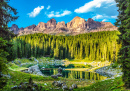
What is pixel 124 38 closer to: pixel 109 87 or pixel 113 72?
pixel 109 87

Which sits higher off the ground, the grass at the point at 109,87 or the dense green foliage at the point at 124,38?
the dense green foliage at the point at 124,38

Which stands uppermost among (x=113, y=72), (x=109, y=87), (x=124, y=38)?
(x=124, y=38)

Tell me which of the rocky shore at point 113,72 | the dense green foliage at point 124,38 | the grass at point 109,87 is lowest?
the rocky shore at point 113,72

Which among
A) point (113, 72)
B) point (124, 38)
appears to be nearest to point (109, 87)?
point (124, 38)

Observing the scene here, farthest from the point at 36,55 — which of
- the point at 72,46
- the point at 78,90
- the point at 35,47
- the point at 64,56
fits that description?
the point at 78,90

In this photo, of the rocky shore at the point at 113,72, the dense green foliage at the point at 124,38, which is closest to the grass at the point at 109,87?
the dense green foliage at the point at 124,38

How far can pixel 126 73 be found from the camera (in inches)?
506

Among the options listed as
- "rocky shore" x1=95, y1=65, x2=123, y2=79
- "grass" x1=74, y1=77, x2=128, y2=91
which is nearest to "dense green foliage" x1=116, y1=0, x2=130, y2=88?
"grass" x1=74, y1=77, x2=128, y2=91

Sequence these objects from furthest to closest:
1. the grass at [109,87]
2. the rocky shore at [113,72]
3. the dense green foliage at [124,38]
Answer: the rocky shore at [113,72], the grass at [109,87], the dense green foliage at [124,38]

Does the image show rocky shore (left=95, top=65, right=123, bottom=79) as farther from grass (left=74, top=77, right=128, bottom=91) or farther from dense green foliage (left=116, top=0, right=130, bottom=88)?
dense green foliage (left=116, top=0, right=130, bottom=88)

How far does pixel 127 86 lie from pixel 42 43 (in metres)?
99.9

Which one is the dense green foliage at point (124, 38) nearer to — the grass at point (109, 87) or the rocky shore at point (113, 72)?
the grass at point (109, 87)

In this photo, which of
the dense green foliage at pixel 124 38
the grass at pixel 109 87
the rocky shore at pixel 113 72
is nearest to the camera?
the dense green foliage at pixel 124 38

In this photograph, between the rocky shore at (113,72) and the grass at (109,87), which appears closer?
the grass at (109,87)
